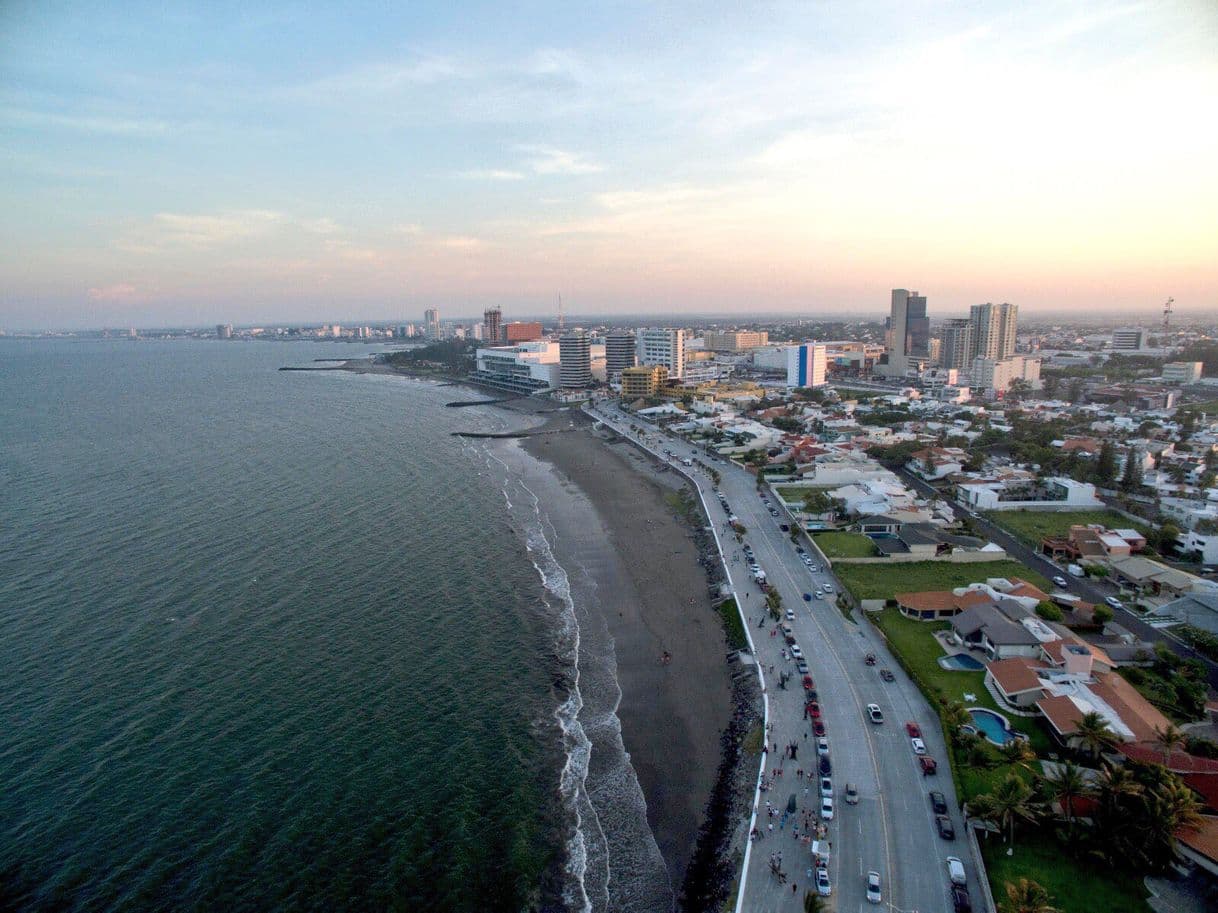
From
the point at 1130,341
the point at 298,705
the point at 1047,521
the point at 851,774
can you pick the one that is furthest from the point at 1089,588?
the point at 1130,341

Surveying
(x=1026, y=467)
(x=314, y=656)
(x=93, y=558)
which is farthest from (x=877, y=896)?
(x=1026, y=467)

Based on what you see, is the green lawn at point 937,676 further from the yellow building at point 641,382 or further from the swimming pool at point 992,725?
the yellow building at point 641,382

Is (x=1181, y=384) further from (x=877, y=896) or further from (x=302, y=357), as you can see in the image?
(x=302, y=357)

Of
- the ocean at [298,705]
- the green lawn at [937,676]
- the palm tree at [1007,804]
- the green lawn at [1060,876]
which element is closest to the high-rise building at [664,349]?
the ocean at [298,705]

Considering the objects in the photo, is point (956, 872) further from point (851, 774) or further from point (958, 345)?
point (958, 345)

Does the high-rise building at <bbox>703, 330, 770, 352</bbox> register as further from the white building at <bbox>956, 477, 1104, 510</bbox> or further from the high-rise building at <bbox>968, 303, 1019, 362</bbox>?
the white building at <bbox>956, 477, 1104, 510</bbox>
